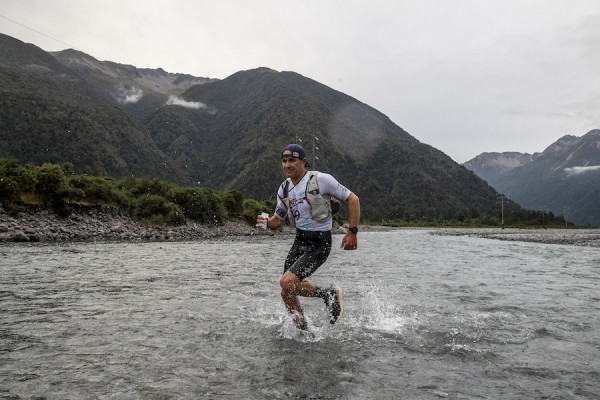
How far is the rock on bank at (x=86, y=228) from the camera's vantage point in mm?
29562

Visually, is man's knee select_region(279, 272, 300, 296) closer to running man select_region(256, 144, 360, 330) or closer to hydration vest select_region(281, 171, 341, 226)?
running man select_region(256, 144, 360, 330)

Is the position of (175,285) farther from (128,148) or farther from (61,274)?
(128,148)

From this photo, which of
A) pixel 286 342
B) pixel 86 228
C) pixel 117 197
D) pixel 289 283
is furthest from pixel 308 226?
pixel 117 197

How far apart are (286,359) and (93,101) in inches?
7676

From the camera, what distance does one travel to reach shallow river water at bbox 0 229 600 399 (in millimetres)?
4070

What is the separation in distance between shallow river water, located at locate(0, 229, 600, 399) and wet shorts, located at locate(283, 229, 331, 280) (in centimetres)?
103

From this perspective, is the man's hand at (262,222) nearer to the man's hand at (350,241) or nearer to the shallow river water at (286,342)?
the man's hand at (350,241)

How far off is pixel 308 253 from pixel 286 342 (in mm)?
1419

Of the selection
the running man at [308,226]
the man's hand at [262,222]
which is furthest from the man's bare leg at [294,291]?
the man's hand at [262,222]

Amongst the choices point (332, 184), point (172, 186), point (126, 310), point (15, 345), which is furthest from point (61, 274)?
point (172, 186)

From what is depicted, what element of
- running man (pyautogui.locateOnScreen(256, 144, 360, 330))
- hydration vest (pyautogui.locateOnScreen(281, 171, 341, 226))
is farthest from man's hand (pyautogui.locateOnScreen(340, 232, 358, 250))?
hydration vest (pyautogui.locateOnScreen(281, 171, 341, 226))

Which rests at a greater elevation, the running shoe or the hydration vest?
the hydration vest

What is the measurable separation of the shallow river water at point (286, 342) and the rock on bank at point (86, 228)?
21.6 meters

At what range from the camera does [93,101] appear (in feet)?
567
